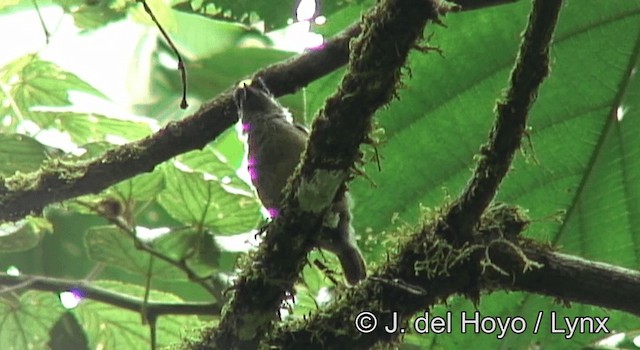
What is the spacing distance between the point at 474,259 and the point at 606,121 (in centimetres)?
55

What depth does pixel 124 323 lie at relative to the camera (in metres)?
1.80

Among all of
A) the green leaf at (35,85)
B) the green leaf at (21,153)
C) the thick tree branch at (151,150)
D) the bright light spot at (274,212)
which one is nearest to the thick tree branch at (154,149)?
the thick tree branch at (151,150)

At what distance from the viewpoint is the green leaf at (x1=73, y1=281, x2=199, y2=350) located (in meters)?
1.75

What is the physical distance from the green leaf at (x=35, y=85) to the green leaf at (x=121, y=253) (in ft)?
1.21

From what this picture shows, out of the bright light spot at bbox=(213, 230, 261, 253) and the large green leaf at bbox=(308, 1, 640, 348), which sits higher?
the large green leaf at bbox=(308, 1, 640, 348)

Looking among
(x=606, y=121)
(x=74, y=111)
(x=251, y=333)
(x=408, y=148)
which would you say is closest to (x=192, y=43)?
(x=74, y=111)

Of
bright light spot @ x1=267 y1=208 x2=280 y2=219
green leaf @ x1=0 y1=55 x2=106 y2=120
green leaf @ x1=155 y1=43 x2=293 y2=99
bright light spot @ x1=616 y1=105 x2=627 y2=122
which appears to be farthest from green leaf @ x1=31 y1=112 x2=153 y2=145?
bright light spot @ x1=616 y1=105 x2=627 y2=122

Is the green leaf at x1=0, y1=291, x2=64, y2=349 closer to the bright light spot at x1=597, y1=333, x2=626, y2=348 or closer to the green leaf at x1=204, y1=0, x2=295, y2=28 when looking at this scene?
the green leaf at x1=204, y1=0, x2=295, y2=28

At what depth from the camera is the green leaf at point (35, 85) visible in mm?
1866

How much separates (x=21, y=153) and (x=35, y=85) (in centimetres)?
24

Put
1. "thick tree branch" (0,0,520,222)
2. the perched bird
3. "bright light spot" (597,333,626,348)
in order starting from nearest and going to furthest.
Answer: the perched bird → "thick tree branch" (0,0,520,222) → "bright light spot" (597,333,626,348)

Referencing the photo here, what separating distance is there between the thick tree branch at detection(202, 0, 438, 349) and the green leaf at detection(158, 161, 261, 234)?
24.4 inches

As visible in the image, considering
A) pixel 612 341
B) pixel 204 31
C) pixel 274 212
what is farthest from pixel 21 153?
pixel 612 341

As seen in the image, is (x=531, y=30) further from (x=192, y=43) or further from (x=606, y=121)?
(x=192, y=43)
